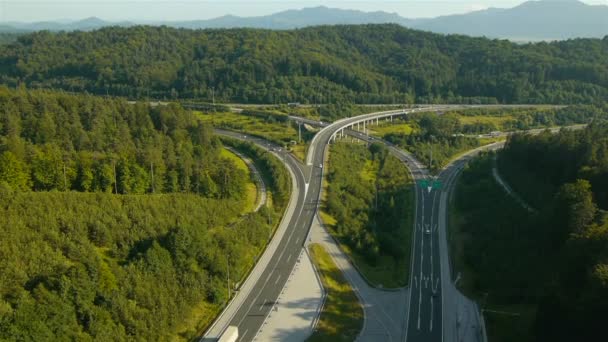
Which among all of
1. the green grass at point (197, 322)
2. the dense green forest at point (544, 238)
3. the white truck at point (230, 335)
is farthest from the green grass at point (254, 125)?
the white truck at point (230, 335)

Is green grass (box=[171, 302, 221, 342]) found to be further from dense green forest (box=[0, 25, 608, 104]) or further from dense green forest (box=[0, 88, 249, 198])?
dense green forest (box=[0, 25, 608, 104])

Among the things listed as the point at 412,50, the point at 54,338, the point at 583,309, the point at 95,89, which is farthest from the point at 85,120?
the point at 412,50

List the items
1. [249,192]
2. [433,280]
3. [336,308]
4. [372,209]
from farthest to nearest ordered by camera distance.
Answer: [372,209] < [249,192] < [433,280] < [336,308]

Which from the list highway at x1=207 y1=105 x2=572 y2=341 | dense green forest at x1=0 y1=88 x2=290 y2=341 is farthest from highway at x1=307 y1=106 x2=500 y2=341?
dense green forest at x1=0 y1=88 x2=290 y2=341

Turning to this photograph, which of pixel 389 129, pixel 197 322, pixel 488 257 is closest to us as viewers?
pixel 197 322

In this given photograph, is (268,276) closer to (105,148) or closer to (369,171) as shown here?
(105,148)

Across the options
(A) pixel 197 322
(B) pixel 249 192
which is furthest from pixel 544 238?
(B) pixel 249 192
